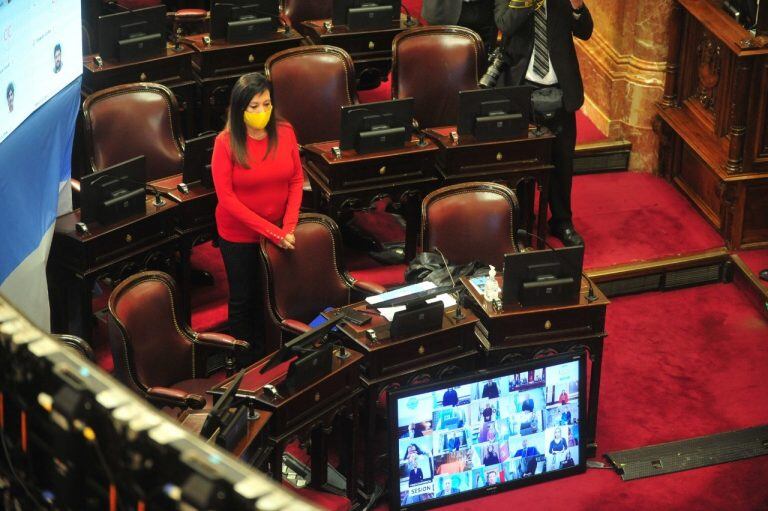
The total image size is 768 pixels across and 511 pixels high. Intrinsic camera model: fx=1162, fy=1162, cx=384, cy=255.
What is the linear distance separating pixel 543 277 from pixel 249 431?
1.46 metres

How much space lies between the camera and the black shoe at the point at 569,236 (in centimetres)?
648

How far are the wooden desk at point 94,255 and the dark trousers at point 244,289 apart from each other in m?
0.31

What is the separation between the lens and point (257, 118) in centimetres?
498

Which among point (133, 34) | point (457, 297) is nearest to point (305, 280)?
point (457, 297)

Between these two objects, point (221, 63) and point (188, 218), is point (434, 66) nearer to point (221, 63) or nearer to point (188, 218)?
point (221, 63)

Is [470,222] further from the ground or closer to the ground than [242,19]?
closer to the ground

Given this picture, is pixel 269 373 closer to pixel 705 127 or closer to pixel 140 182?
pixel 140 182

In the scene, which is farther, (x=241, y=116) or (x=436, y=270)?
(x=436, y=270)

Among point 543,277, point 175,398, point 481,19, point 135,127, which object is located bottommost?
point 175,398

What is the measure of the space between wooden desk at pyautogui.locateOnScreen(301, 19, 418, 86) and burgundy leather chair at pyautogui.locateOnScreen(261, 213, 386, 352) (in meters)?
2.06

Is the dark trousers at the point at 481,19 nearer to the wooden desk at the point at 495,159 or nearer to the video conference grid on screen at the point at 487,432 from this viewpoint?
the wooden desk at the point at 495,159

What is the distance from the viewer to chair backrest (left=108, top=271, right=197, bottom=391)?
176 inches

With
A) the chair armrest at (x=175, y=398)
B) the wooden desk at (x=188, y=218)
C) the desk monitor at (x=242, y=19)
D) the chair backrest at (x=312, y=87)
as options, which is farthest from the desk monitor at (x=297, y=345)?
the desk monitor at (x=242, y=19)

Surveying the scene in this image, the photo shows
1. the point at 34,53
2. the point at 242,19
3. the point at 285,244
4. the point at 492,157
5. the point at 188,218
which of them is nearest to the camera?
the point at 34,53
